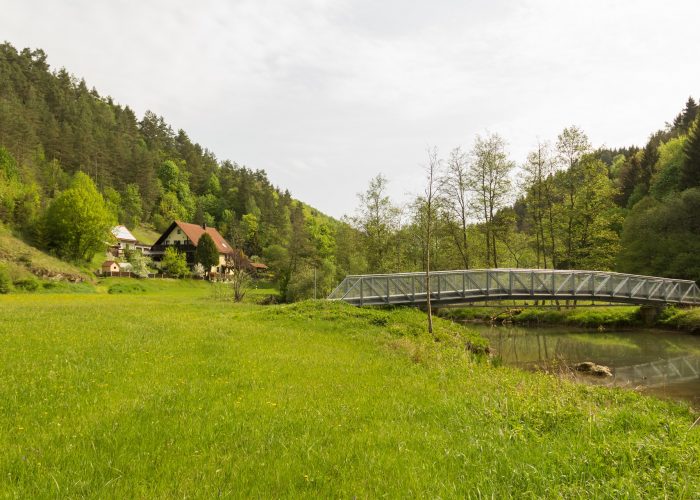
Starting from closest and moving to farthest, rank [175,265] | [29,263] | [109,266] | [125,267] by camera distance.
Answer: [29,263], [109,266], [125,267], [175,265]

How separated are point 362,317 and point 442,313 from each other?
22.9 meters

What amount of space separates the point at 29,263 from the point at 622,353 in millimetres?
59728

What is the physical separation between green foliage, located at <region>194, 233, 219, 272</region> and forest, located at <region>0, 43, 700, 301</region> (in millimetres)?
12423

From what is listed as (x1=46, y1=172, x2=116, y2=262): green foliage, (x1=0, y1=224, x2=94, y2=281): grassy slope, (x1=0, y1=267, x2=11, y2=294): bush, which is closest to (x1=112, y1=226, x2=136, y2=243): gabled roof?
(x1=46, y1=172, x2=116, y2=262): green foliage

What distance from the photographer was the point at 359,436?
5516 millimetres

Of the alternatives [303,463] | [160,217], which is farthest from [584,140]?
[160,217]

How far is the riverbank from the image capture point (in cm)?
2939

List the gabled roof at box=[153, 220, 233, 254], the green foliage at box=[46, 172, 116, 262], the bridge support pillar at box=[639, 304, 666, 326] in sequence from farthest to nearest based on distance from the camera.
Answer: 1. the gabled roof at box=[153, 220, 233, 254]
2. the green foliage at box=[46, 172, 116, 262]
3. the bridge support pillar at box=[639, 304, 666, 326]

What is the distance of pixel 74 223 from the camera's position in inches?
2255

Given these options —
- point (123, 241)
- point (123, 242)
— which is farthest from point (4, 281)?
point (123, 242)

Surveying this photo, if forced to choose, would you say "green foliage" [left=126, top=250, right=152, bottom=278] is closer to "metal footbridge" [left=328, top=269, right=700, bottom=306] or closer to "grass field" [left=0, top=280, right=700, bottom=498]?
"metal footbridge" [left=328, top=269, right=700, bottom=306]

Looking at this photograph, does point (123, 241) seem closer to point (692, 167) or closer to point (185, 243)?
point (185, 243)

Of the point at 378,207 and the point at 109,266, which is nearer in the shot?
the point at 378,207

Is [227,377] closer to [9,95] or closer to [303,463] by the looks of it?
[303,463]
